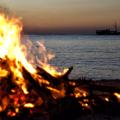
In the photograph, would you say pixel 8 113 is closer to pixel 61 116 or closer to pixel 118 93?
pixel 61 116

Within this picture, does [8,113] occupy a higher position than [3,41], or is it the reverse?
[3,41]

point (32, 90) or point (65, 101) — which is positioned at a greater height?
point (32, 90)

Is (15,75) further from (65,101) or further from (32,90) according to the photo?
(65,101)

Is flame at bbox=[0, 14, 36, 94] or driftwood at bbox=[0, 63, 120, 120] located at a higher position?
flame at bbox=[0, 14, 36, 94]

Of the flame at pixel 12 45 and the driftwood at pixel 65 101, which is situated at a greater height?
the flame at pixel 12 45

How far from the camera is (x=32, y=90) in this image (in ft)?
45.2

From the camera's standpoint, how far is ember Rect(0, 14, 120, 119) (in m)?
13.5

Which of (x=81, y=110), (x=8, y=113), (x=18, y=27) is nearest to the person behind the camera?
(x=8, y=113)

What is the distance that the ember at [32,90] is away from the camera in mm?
13531

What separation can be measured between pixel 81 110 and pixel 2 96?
2.98m

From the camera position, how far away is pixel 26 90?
45.0 ft

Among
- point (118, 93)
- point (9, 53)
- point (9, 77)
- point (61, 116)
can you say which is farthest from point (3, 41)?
point (118, 93)

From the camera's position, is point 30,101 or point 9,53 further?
point 9,53

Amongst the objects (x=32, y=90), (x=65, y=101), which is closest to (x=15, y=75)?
(x=32, y=90)
